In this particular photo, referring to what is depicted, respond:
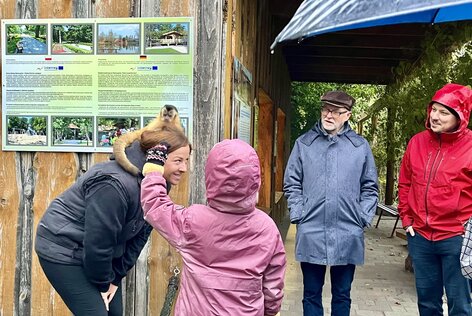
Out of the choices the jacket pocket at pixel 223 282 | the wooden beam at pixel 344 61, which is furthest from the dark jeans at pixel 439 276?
the wooden beam at pixel 344 61

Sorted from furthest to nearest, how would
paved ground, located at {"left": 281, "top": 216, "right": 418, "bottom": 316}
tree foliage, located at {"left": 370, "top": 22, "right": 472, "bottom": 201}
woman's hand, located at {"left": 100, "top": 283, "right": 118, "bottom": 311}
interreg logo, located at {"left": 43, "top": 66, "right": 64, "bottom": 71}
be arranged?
tree foliage, located at {"left": 370, "top": 22, "right": 472, "bottom": 201} < paved ground, located at {"left": 281, "top": 216, "right": 418, "bottom": 316} < interreg logo, located at {"left": 43, "top": 66, "right": 64, "bottom": 71} < woman's hand, located at {"left": 100, "top": 283, "right": 118, "bottom": 311}

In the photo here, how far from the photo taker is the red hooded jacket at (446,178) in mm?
3115

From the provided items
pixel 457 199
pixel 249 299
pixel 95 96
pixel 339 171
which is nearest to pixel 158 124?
pixel 249 299

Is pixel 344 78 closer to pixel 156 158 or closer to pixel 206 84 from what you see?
pixel 206 84

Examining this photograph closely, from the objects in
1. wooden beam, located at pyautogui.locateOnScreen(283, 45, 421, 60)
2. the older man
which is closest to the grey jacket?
the older man

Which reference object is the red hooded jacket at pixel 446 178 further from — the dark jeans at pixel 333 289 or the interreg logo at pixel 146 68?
the interreg logo at pixel 146 68

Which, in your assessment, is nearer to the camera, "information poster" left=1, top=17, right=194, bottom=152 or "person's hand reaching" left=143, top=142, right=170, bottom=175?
"person's hand reaching" left=143, top=142, right=170, bottom=175

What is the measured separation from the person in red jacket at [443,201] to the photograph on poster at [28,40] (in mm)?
2627

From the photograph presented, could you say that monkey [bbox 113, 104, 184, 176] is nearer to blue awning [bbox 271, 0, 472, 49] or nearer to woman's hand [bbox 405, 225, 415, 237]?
blue awning [bbox 271, 0, 472, 49]

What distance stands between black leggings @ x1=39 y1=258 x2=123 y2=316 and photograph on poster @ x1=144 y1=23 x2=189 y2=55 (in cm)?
156

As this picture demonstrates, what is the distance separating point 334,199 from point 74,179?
1.77m

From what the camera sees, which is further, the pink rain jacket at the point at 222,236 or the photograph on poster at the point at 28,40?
the photograph on poster at the point at 28,40

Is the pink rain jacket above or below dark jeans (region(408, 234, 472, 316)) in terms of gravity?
above

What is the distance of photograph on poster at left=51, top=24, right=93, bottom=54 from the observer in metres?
3.33
